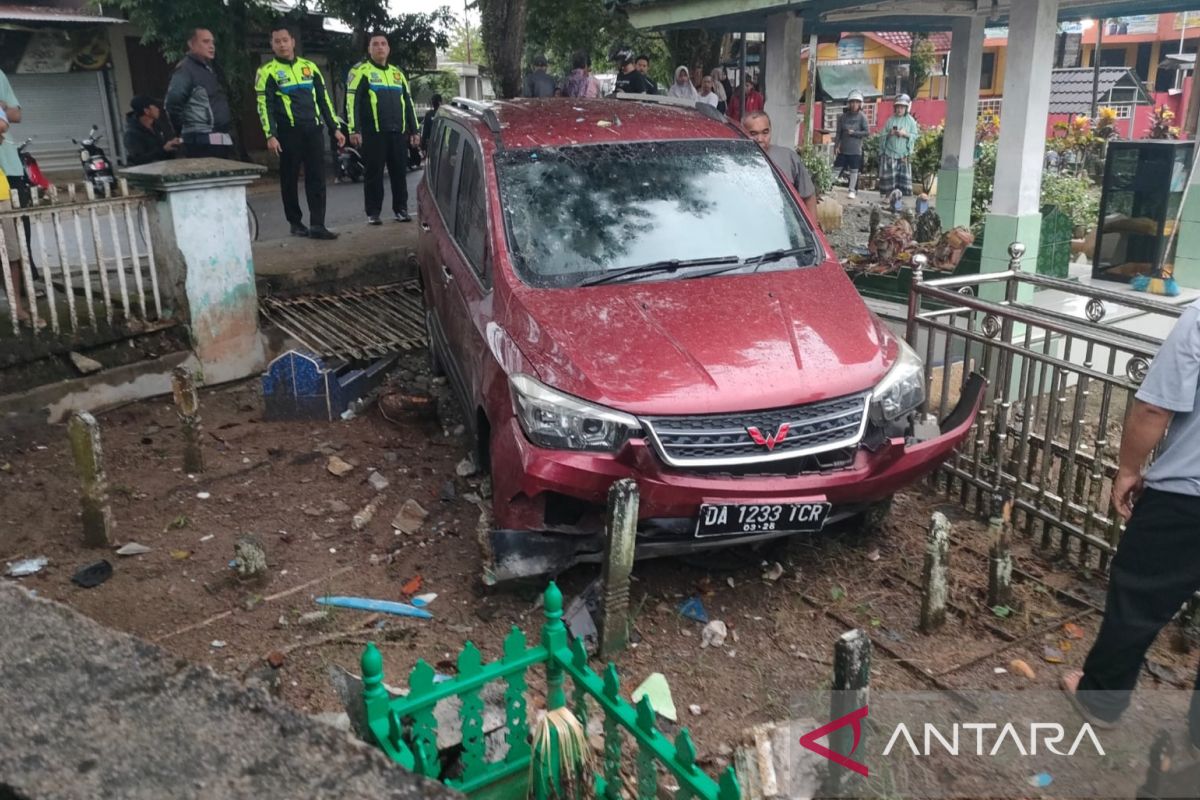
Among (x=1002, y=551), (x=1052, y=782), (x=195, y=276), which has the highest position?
(x=195, y=276)

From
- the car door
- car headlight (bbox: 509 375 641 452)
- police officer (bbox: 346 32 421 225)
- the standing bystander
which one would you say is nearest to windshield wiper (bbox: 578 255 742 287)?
the car door

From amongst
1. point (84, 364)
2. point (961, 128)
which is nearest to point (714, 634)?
point (84, 364)

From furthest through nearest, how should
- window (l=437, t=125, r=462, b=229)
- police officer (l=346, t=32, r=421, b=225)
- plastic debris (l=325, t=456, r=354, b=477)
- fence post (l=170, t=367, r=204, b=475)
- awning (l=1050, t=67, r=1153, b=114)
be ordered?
awning (l=1050, t=67, r=1153, b=114) → police officer (l=346, t=32, r=421, b=225) → window (l=437, t=125, r=462, b=229) → plastic debris (l=325, t=456, r=354, b=477) → fence post (l=170, t=367, r=204, b=475)

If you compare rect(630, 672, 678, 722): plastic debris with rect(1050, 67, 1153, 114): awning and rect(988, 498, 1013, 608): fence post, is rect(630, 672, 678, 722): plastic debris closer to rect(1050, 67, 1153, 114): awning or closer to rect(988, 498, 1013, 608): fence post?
rect(988, 498, 1013, 608): fence post

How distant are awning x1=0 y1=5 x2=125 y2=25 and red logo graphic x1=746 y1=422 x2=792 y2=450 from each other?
1807 cm

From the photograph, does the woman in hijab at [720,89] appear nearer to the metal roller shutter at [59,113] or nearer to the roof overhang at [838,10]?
the roof overhang at [838,10]

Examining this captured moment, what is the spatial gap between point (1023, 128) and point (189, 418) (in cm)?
725

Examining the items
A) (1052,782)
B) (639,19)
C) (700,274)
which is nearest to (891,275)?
(639,19)

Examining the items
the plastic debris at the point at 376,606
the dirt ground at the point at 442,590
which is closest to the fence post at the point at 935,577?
the dirt ground at the point at 442,590

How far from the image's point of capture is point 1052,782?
131 inches

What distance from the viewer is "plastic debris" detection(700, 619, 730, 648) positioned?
4164mm

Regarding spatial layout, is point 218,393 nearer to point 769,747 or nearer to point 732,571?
point 732,571

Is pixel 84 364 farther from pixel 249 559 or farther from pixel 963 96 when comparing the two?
pixel 963 96

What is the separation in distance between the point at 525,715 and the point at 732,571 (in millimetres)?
2118
